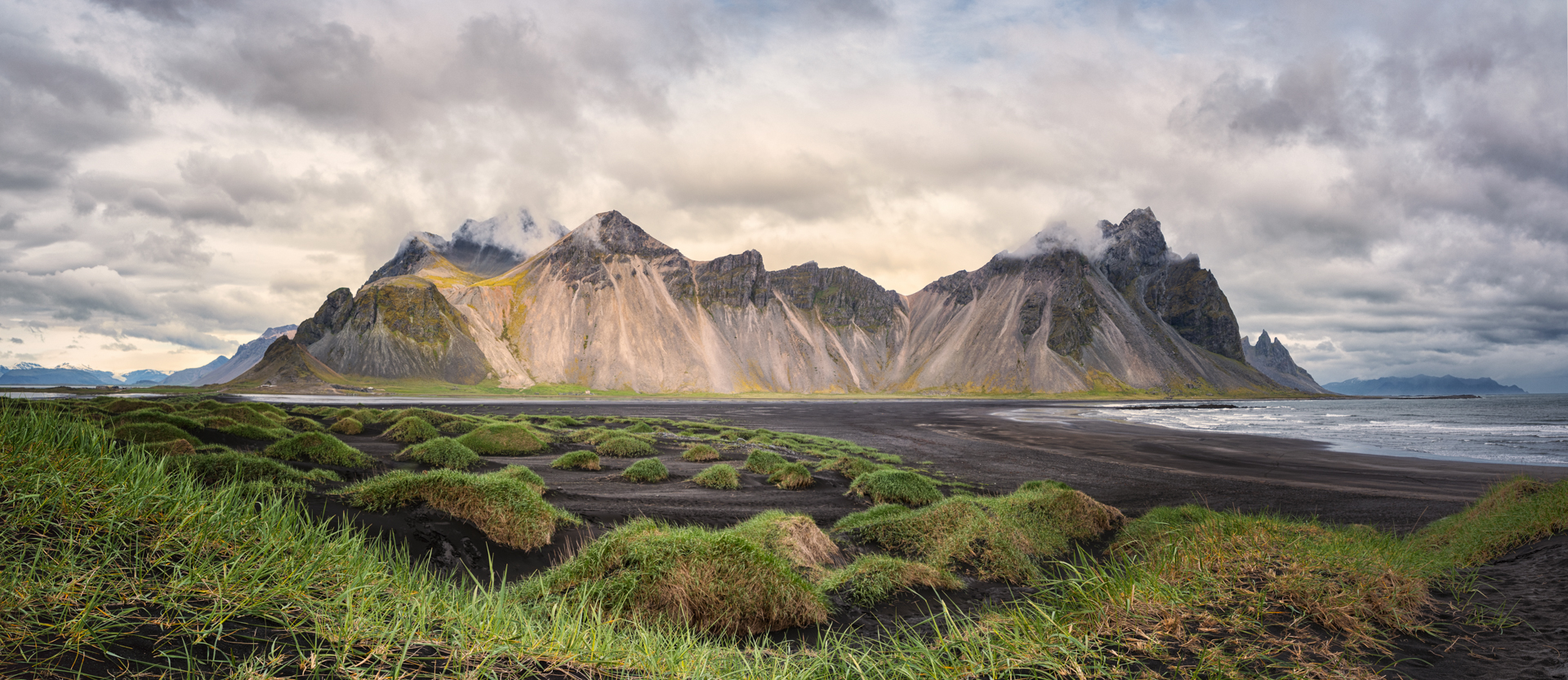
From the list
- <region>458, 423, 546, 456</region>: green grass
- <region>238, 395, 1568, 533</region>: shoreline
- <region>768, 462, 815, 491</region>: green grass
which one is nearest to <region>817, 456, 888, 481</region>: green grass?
<region>768, 462, 815, 491</region>: green grass

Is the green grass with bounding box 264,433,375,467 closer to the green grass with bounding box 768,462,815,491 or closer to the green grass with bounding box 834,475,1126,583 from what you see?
the green grass with bounding box 768,462,815,491

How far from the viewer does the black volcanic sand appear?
5.30 metres

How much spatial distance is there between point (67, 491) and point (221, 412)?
2501 centimetres

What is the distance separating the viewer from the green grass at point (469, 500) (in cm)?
1005

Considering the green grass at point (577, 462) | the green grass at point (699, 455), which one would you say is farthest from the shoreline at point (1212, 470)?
the green grass at point (577, 462)

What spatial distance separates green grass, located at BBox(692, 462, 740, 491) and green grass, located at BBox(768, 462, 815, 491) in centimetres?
140

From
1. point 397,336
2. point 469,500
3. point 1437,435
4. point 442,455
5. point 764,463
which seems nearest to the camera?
point 469,500

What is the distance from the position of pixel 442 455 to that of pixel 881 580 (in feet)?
56.2

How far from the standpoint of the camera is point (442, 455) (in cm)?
2030

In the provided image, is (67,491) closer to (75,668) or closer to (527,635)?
(75,668)

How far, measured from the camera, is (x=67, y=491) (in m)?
3.81

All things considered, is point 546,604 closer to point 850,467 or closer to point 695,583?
point 695,583

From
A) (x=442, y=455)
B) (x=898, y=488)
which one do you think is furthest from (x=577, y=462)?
(x=898, y=488)

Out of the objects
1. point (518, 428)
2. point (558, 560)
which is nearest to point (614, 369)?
point (518, 428)
